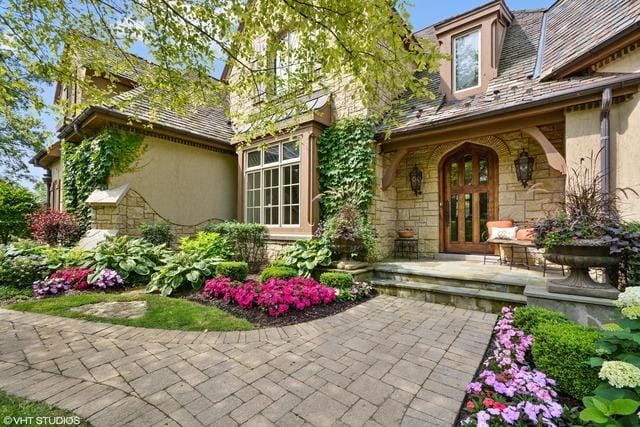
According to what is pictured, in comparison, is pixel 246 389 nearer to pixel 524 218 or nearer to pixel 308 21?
pixel 308 21

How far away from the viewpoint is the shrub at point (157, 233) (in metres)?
6.94

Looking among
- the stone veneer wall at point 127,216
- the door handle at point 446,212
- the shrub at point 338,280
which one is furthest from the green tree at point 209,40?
the door handle at point 446,212

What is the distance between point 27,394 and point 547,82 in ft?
26.2

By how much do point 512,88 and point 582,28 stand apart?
1639 millimetres

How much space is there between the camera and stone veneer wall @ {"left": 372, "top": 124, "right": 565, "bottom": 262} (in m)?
5.64

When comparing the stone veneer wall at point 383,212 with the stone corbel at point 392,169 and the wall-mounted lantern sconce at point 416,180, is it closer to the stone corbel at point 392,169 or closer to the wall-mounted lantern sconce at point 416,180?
the stone corbel at point 392,169

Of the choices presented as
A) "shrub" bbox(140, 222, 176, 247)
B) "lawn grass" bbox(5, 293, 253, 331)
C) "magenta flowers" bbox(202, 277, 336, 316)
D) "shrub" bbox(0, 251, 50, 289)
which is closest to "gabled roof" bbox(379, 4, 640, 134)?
"magenta flowers" bbox(202, 277, 336, 316)

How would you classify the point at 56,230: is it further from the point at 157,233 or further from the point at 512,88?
the point at 512,88

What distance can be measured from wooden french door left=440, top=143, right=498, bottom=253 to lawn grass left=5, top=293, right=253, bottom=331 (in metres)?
5.40

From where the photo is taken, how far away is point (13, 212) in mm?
9656

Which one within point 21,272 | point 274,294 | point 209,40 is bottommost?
point 274,294

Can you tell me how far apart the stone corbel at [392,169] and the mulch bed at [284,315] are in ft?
10.4

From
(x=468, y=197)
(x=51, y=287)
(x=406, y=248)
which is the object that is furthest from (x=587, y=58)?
(x=51, y=287)

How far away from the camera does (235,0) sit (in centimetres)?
335
